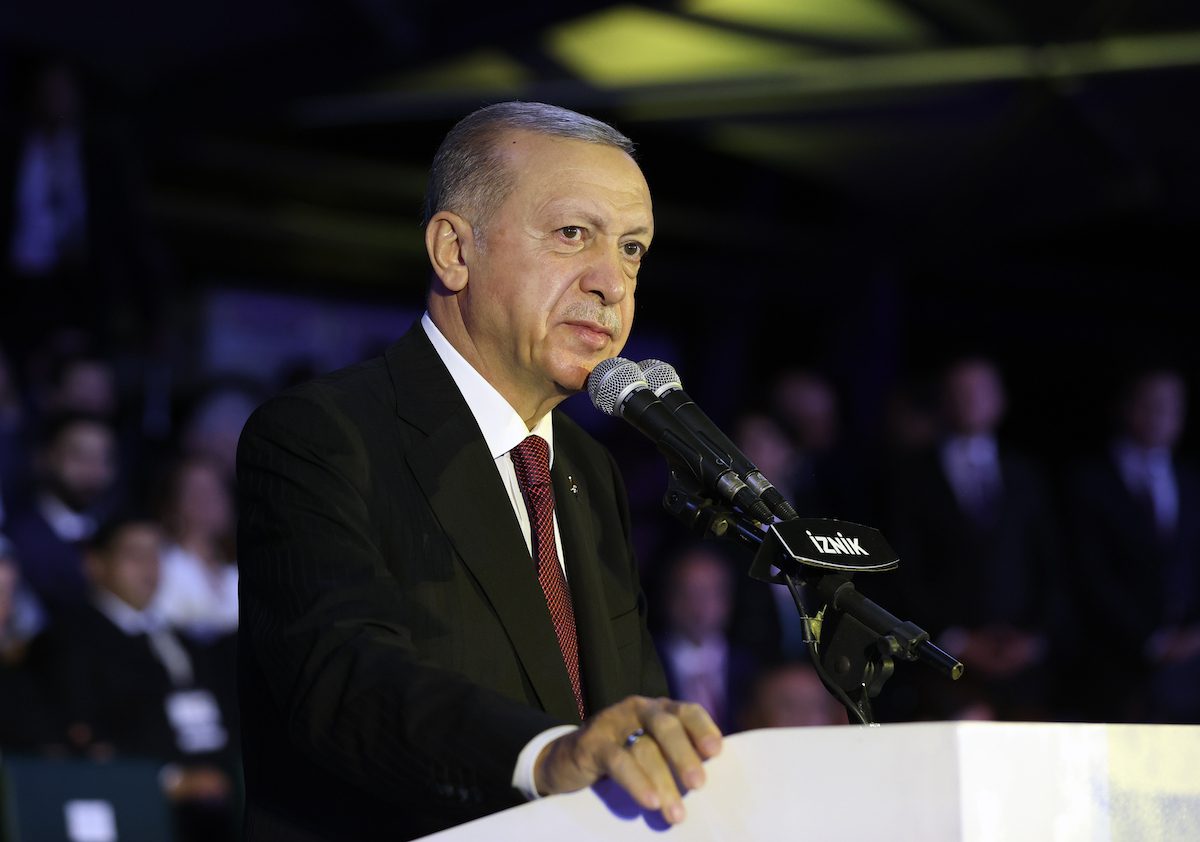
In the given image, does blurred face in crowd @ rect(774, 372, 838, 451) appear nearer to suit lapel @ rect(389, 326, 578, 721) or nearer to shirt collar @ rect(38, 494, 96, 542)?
shirt collar @ rect(38, 494, 96, 542)

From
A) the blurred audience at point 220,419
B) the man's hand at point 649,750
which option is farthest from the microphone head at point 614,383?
the blurred audience at point 220,419

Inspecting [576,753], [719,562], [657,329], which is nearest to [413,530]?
[576,753]

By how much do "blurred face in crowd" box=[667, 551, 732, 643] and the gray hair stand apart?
3907 millimetres

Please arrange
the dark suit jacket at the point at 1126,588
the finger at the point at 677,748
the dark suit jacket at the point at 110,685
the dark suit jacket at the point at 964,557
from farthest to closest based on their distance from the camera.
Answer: the dark suit jacket at the point at 1126,588 → the dark suit jacket at the point at 964,557 → the dark suit jacket at the point at 110,685 → the finger at the point at 677,748

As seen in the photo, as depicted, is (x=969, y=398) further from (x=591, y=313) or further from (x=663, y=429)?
(x=663, y=429)

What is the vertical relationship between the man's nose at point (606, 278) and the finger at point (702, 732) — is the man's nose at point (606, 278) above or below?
above

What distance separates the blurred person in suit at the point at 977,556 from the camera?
5.65 metres

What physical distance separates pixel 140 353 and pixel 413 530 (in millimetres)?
5324

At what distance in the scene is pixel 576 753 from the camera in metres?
1.34

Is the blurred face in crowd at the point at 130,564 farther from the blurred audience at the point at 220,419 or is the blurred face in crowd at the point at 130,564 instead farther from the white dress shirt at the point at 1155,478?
the white dress shirt at the point at 1155,478

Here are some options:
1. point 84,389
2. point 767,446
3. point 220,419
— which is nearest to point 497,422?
point 767,446

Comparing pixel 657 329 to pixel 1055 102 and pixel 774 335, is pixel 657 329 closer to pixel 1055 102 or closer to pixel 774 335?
pixel 774 335

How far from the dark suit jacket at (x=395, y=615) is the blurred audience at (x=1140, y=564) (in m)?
4.25

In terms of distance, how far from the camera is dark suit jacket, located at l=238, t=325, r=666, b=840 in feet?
5.06
